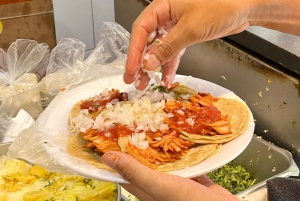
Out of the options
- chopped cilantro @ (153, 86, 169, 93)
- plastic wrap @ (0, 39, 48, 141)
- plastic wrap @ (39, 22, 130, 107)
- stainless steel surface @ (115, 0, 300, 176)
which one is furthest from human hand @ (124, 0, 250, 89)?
plastic wrap @ (0, 39, 48, 141)

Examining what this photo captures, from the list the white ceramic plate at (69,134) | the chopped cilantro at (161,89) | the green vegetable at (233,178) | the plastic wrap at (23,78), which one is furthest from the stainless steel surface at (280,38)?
the plastic wrap at (23,78)

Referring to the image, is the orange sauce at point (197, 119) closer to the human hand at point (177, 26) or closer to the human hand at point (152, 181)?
the human hand at point (177, 26)

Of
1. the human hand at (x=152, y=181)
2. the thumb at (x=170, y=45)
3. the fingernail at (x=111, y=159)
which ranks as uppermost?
the thumb at (x=170, y=45)

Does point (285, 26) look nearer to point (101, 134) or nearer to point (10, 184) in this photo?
point (101, 134)

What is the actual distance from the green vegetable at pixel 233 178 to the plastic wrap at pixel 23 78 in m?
0.81

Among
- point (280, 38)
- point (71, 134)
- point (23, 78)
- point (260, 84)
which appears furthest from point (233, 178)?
point (23, 78)

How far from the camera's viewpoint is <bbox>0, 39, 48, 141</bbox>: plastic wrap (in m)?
1.50

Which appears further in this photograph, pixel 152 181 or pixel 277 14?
pixel 277 14

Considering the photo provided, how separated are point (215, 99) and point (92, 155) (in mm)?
490

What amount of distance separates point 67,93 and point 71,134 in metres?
0.24

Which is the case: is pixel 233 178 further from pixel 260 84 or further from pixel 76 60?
pixel 76 60

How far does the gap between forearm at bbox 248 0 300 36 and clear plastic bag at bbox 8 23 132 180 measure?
0.59 metres

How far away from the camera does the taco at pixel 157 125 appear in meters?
1.07

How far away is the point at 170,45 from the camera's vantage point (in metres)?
1.04
